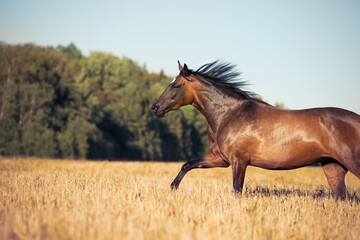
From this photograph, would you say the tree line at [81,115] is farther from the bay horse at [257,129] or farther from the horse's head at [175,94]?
the bay horse at [257,129]

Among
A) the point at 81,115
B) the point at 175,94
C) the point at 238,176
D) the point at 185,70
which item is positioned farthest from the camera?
the point at 81,115

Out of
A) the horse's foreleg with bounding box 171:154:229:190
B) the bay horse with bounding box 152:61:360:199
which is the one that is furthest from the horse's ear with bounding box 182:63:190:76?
the horse's foreleg with bounding box 171:154:229:190

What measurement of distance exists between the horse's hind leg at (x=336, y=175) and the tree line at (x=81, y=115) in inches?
1233

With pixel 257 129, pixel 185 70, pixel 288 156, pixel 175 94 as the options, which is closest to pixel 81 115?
pixel 175 94

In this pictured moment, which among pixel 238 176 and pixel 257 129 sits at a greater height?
pixel 257 129

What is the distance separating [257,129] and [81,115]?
38.1 m

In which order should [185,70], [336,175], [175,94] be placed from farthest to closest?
[175,94] → [185,70] → [336,175]

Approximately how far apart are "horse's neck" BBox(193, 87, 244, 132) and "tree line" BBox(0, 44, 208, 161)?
30.1 meters

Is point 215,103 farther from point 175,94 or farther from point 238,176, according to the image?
Result: point 238,176

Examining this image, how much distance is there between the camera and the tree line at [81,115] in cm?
3553

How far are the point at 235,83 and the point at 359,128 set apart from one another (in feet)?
8.07

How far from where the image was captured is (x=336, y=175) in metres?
7.44

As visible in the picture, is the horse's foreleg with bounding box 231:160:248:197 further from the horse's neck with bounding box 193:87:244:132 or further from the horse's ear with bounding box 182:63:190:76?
the horse's ear with bounding box 182:63:190:76

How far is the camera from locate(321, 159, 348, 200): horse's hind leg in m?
7.41
